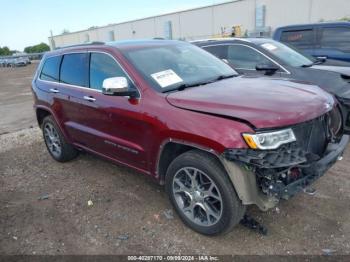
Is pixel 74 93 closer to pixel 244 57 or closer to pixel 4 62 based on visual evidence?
pixel 244 57

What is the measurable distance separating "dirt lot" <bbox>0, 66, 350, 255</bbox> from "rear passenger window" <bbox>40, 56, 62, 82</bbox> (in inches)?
57.0

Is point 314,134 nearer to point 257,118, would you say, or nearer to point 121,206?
point 257,118

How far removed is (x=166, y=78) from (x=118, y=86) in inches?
20.8

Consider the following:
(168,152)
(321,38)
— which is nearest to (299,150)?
(168,152)

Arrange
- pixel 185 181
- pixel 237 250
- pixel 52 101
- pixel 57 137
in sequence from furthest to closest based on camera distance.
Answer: pixel 57 137
pixel 52 101
pixel 185 181
pixel 237 250

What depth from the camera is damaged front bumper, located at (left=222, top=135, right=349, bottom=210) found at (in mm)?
2775

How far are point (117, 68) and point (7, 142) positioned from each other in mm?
4469

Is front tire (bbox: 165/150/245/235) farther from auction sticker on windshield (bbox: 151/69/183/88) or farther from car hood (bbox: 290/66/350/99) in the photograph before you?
car hood (bbox: 290/66/350/99)

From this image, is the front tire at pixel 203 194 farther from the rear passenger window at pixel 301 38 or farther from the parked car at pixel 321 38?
the rear passenger window at pixel 301 38

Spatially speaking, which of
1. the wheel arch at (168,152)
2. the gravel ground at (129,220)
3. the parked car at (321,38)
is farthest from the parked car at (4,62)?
the wheel arch at (168,152)

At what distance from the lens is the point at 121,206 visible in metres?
4.11

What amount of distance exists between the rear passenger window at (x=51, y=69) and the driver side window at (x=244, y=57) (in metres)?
3.30

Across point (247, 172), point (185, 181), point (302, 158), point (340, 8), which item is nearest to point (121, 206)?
point (185, 181)

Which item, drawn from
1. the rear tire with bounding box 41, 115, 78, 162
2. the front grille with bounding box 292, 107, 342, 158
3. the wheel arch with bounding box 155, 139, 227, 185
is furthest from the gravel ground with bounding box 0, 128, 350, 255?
the front grille with bounding box 292, 107, 342, 158
